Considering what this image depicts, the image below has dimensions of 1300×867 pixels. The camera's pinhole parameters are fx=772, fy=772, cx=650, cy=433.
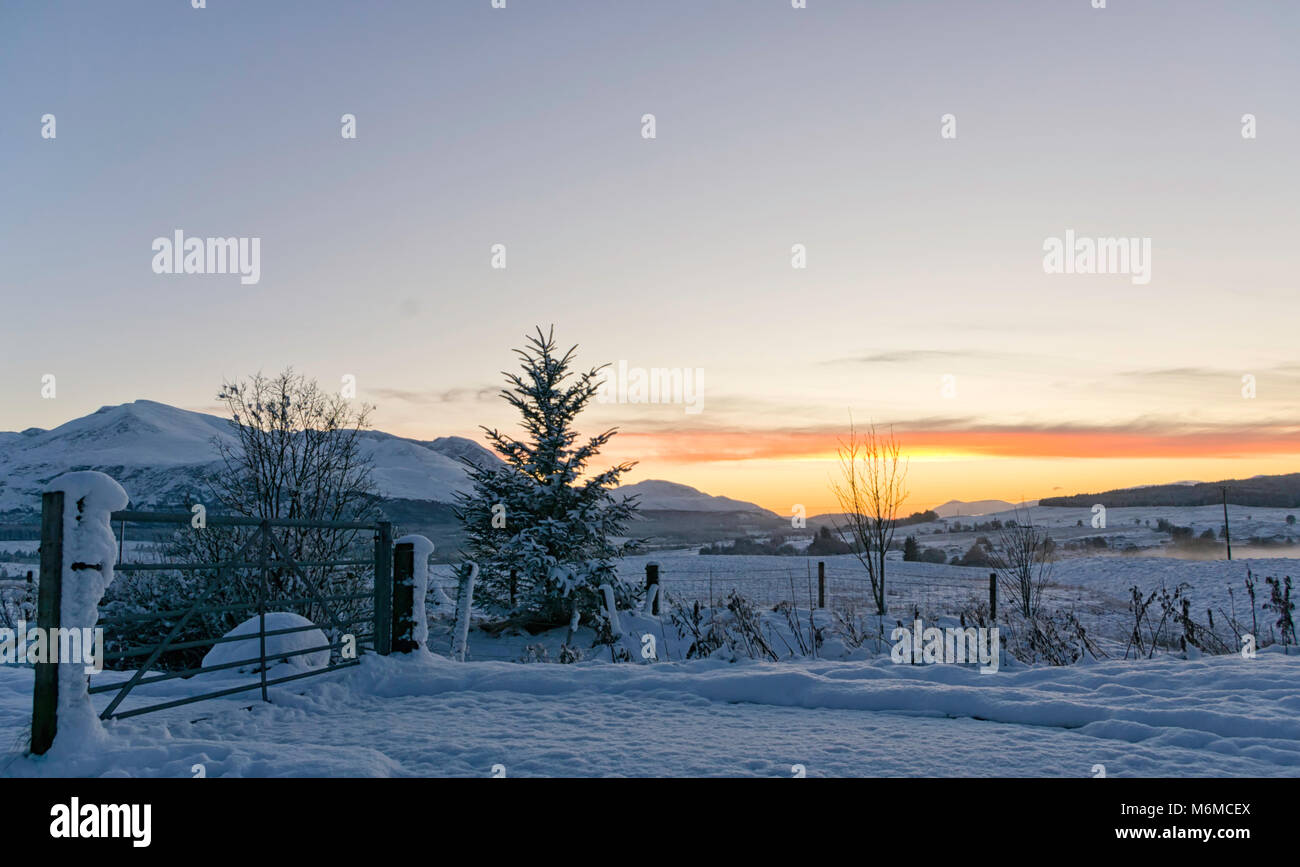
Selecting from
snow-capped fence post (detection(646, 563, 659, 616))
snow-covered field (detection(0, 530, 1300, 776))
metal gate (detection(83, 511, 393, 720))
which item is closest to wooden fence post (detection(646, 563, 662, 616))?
snow-capped fence post (detection(646, 563, 659, 616))

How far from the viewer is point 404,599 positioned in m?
8.75

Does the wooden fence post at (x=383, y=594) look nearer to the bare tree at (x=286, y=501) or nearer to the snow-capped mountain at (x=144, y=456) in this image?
the bare tree at (x=286, y=501)

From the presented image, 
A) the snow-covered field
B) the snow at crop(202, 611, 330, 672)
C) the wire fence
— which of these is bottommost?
the wire fence

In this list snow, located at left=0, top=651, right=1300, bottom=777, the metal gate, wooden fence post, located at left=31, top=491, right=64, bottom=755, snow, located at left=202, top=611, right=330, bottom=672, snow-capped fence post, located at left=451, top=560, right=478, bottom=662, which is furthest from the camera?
snow-capped fence post, located at left=451, top=560, right=478, bottom=662

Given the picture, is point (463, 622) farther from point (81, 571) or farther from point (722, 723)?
point (81, 571)

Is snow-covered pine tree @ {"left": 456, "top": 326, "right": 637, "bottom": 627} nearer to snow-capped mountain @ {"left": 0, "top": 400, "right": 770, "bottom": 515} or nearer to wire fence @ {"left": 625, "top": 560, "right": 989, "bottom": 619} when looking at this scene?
wire fence @ {"left": 625, "top": 560, "right": 989, "bottom": 619}

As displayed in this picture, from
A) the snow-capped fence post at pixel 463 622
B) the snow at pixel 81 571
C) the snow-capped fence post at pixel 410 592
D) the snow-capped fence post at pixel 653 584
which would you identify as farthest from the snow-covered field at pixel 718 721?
the snow-capped fence post at pixel 653 584

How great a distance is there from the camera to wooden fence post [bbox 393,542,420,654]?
868cm

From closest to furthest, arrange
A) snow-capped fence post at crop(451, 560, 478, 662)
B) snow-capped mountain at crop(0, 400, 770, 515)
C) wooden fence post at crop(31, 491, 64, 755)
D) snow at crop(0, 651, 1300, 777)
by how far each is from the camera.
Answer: snow at crop(0, 651, 1300, 777) < wooden fence post at crop(31, 491, 64, 755) < snow-capped fence post at crop(451, 560, 478, 662) < snow-capped mountain at crop(0, 400, 770, 515)
